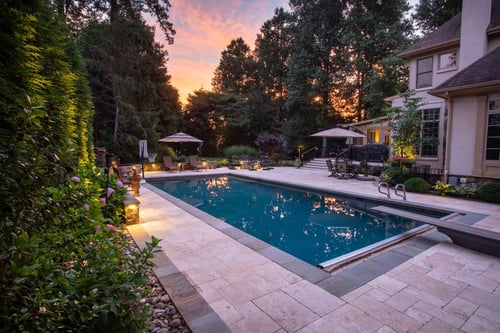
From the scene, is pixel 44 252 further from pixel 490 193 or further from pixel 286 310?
pixel 490 193

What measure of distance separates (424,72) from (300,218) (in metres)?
10.5

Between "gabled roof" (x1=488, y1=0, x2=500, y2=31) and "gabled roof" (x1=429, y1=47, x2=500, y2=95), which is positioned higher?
"gabled roof" (x1=488, y1=0, x2=500, y2=31)

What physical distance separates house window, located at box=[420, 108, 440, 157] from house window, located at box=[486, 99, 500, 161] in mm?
2704

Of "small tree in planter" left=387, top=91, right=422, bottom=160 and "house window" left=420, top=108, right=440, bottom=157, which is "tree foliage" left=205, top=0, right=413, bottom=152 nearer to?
"house window" left=420, top=108, right=440, bottom=157

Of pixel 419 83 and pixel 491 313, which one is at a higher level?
pixel 419 83

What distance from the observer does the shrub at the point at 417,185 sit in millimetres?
8530

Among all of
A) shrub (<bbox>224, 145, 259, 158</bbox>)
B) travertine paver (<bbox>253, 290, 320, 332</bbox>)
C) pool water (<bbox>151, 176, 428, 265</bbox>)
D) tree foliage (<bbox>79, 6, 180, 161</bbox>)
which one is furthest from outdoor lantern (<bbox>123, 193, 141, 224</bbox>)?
shrub (<bbox>224, 145, 259, 158</bbox>)

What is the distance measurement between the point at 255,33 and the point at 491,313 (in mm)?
29403

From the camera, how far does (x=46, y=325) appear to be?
118cm

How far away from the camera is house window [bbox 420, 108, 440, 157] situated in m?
11.3

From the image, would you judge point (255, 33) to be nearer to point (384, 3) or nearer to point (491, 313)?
point (384, 3)

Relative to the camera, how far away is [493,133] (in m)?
8.26

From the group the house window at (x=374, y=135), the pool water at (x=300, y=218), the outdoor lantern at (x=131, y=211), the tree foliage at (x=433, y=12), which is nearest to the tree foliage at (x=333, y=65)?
the tree foliage at (x=433, y=12)

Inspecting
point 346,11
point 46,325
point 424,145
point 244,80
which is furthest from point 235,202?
point 244,80
